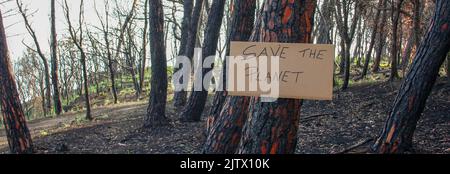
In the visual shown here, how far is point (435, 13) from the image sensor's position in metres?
4.92

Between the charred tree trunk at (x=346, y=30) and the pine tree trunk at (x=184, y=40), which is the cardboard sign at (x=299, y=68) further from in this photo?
the charred tree trunk at (x=346, y=30)

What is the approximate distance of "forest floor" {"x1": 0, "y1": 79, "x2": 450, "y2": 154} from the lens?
6.45m

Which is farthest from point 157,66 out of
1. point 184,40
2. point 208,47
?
point 184,40

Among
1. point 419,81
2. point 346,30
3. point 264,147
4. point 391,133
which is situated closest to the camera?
point 264,147

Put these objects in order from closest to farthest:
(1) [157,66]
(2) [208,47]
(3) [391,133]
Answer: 1. (3) [391,133]
2. (1) [157,66]
3. (2) [208,47]

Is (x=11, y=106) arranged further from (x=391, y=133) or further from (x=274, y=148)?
(x=391, y=133)

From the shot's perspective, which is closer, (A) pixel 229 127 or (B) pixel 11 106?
(A) pixel 229 127

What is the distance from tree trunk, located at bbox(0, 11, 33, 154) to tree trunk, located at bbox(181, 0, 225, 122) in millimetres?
3239

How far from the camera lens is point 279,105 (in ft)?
8.77

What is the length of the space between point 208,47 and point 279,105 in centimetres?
594

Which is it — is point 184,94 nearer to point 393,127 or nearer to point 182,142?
point 182,142

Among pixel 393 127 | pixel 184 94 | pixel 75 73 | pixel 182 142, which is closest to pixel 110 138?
pixel 182 142

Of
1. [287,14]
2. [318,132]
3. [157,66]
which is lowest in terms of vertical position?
[318,132]

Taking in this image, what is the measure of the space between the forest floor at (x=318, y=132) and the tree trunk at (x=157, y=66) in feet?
1.25
